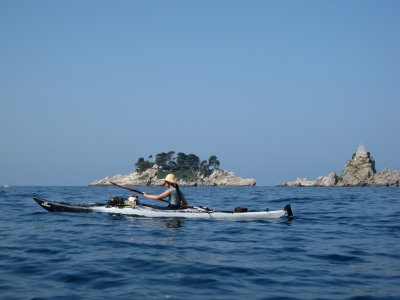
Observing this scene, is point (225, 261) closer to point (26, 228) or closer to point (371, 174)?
point (26, 228)

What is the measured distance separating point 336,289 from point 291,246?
4.94 meters

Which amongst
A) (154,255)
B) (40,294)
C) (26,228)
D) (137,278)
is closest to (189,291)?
(137,278)

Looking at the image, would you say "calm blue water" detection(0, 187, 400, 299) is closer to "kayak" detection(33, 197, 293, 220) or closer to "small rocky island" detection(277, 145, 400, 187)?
"kayak" detection(33, 197, 293, 220)

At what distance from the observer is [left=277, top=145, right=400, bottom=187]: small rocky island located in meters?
152

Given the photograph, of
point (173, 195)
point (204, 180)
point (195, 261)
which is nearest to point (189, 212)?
point (173, 195)

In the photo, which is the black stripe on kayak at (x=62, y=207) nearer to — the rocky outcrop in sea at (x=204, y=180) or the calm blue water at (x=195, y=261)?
the calm blue water at (x=195, y=261)

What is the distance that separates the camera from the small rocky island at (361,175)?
5989 inches

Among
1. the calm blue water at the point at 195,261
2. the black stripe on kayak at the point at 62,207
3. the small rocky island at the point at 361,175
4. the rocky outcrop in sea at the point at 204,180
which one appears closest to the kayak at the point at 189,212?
the black stripe on kayak at the point at 62,207

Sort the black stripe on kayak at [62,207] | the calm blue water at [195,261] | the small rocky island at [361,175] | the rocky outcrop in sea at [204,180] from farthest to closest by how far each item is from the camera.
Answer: the rocky outcrop in sea at [204,180] < the small rocky island at [361,175] < the black stripe on kayak at [62,207] < the calm blue water at [195,261]

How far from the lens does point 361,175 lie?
15938cm

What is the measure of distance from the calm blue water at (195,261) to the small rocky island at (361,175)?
5752 inches

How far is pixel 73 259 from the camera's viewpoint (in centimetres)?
1036

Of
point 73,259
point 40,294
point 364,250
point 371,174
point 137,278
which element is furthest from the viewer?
point 371,174

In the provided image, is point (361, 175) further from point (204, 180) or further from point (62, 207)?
point (62, 207)
